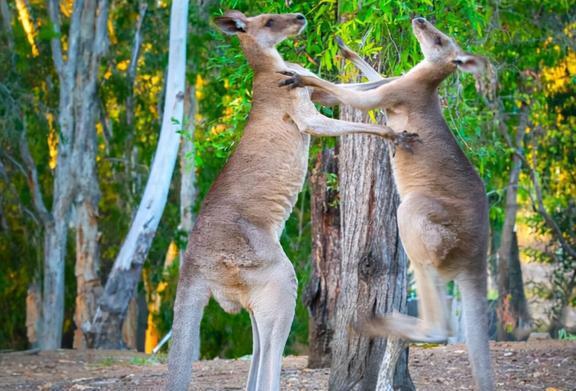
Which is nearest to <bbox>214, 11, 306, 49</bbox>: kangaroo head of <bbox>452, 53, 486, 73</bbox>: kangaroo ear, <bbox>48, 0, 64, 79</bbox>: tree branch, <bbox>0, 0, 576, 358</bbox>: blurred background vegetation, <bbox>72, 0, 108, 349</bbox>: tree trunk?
<bbox>452, 53, 486, 73</bbox>: kangaroo ear

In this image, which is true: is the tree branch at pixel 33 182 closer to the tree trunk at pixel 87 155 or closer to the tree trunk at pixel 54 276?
the tree trunk at pixel 54 276

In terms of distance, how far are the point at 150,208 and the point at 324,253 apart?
23.7 feet

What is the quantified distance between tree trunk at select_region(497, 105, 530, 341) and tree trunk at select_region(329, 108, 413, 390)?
34.3 feet

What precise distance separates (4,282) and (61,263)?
7.39 feet

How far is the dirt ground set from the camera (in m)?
9.59

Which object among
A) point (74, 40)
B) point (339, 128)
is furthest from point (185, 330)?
point (74, 40)

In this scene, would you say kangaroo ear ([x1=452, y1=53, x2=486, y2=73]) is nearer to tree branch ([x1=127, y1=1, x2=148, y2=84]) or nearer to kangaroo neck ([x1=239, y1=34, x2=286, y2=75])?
kangaroo neck ([x1=239, y1=34, x2=286, y2=75])

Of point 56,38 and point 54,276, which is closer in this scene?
point 54,276

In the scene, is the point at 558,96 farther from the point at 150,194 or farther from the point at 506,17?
the point at 150,194

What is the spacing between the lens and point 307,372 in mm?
10602

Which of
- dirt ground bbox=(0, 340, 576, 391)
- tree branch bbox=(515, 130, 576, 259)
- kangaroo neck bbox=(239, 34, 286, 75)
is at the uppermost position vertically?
tree branch bbox=(515, 130, 576, 259)

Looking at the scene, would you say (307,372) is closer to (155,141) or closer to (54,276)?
(54,276)

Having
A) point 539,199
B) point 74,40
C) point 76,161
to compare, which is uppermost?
point 74,40

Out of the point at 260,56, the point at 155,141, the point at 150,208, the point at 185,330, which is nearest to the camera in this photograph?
the point at 185,330
